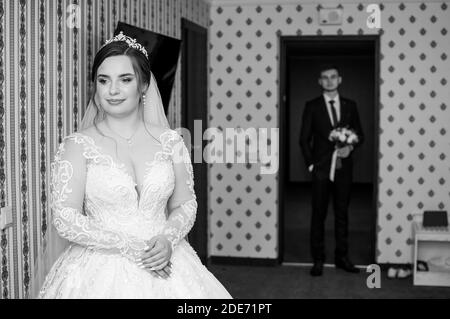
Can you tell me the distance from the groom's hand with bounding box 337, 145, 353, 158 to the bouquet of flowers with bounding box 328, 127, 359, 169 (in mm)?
26

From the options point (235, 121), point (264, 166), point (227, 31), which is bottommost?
point (264, 166)

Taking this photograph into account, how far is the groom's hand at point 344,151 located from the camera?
534 centimetres

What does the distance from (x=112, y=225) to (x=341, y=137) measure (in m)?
3.39

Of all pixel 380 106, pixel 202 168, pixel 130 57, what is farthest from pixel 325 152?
pixel 130 57

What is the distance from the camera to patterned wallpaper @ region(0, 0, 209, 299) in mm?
2596

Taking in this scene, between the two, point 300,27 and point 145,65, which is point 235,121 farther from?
point 145,65

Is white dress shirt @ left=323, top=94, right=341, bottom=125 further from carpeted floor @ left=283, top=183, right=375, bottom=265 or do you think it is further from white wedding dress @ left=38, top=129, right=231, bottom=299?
white wedding dress @ left=38, top=129, right=231, bottom=299

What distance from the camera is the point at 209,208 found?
5852mm

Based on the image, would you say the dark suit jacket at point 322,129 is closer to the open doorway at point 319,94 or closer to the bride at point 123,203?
the bride at point 123,203

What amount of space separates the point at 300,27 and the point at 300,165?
6.55 metres

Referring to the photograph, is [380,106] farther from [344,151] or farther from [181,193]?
[181,193]

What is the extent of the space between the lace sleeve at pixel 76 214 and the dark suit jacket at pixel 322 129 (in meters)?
3.40

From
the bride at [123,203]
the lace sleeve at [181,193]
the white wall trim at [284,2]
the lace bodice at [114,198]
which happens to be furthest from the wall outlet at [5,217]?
the white wall trim at [284,2]
